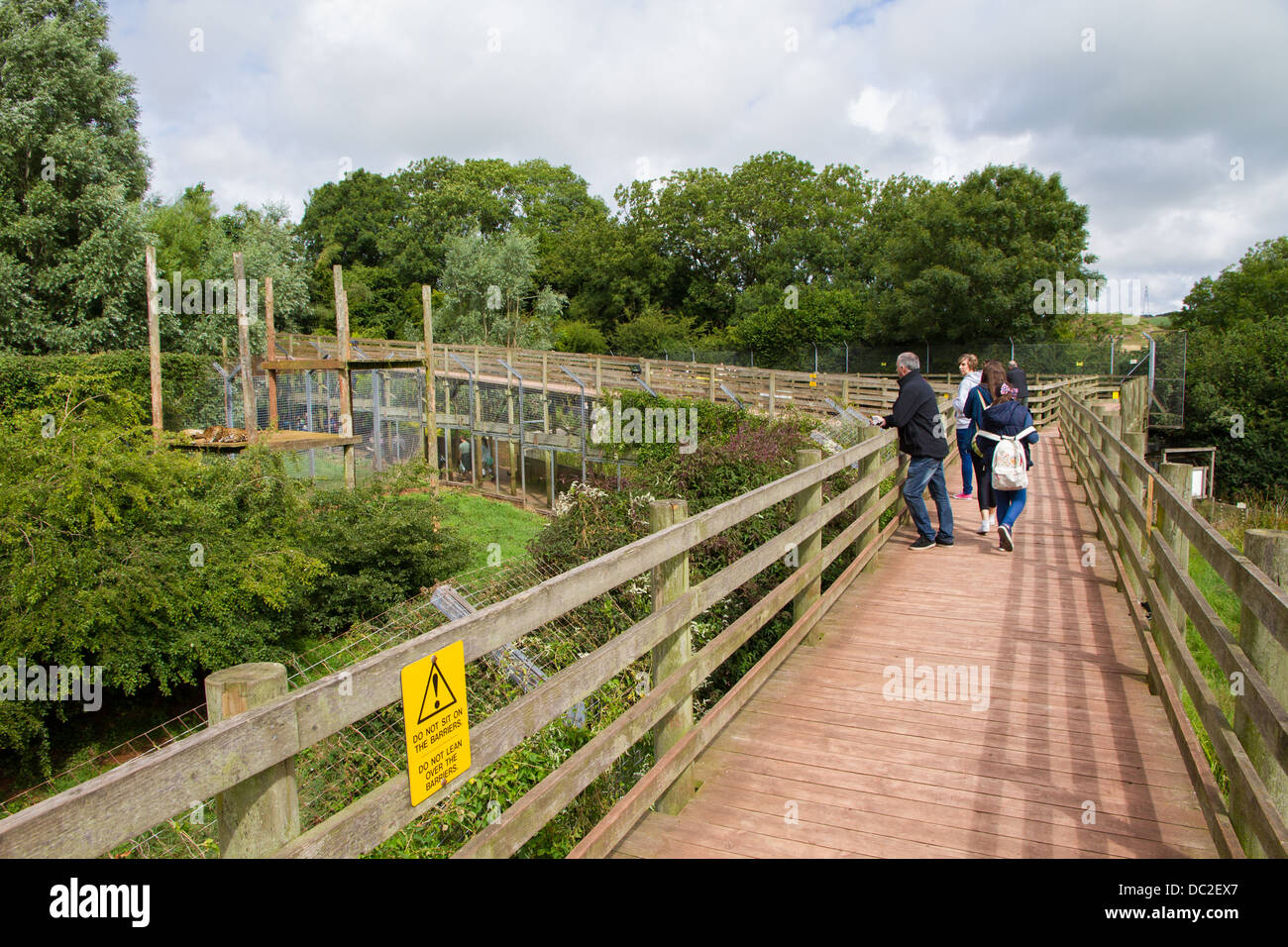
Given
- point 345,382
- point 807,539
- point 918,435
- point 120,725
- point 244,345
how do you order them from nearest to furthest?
point 807,539 < point 918,435 < point 120,725 < point 244,345 < point 345,382

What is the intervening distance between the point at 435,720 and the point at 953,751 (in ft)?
9.64

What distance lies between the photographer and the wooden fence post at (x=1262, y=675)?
3.20m

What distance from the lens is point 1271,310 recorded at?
184ft

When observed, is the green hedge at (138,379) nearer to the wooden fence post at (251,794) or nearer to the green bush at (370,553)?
the green bush at (370,553)

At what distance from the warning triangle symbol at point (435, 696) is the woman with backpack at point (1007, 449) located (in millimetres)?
7291

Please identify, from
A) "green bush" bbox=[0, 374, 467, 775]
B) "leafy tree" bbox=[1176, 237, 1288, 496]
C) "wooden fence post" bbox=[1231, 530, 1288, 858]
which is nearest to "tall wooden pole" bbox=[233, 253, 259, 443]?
"green bush" bbox=[0, 374, 467, 775]

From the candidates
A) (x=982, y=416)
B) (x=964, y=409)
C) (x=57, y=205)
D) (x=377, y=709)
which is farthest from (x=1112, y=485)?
(x=57, y=205)

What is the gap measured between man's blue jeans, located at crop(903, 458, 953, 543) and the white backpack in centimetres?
52

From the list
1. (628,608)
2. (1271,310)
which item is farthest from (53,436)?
(1271,310)

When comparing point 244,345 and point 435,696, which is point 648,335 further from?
point 435,696

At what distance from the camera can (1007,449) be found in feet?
28.5

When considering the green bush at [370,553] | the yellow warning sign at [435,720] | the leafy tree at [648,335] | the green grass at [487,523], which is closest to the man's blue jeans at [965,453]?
the green bush at [370,553]

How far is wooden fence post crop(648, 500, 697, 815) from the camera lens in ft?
12.8

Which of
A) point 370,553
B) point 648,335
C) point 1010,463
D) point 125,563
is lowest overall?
point 370,553
